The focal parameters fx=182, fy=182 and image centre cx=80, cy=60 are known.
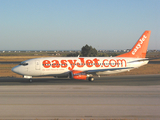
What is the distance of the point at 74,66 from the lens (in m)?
30.3

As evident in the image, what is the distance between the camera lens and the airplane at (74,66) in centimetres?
2869

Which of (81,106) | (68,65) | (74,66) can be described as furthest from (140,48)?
(81,106)

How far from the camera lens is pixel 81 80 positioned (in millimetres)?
30750

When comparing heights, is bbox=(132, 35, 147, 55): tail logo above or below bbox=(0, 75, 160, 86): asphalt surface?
above

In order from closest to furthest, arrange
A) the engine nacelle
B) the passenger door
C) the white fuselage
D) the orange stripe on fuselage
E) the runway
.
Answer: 1. the runway
2. the engine nacelle
3. the white fuselage
4. the passenger door
5. the orange stripe on fuselage

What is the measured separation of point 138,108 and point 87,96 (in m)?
5.44

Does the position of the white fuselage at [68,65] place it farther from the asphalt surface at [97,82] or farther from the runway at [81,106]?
the runway at [81,106]

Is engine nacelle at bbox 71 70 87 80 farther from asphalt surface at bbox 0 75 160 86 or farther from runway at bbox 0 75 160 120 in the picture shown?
runway at bbox 0 75 160 120

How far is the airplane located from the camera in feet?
94.1

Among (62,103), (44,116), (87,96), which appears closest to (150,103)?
(87,96)

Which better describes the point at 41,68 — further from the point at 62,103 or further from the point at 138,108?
the point at 138,108

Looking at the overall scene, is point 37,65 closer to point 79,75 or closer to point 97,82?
point 79,75

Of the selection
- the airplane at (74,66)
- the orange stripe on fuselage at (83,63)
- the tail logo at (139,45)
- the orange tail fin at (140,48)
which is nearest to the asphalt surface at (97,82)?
the airplane at (74,66)

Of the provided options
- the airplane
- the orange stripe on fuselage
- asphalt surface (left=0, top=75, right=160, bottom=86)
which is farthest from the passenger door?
asphalt surface (left=0, top=75, right=160, bottom=86)
